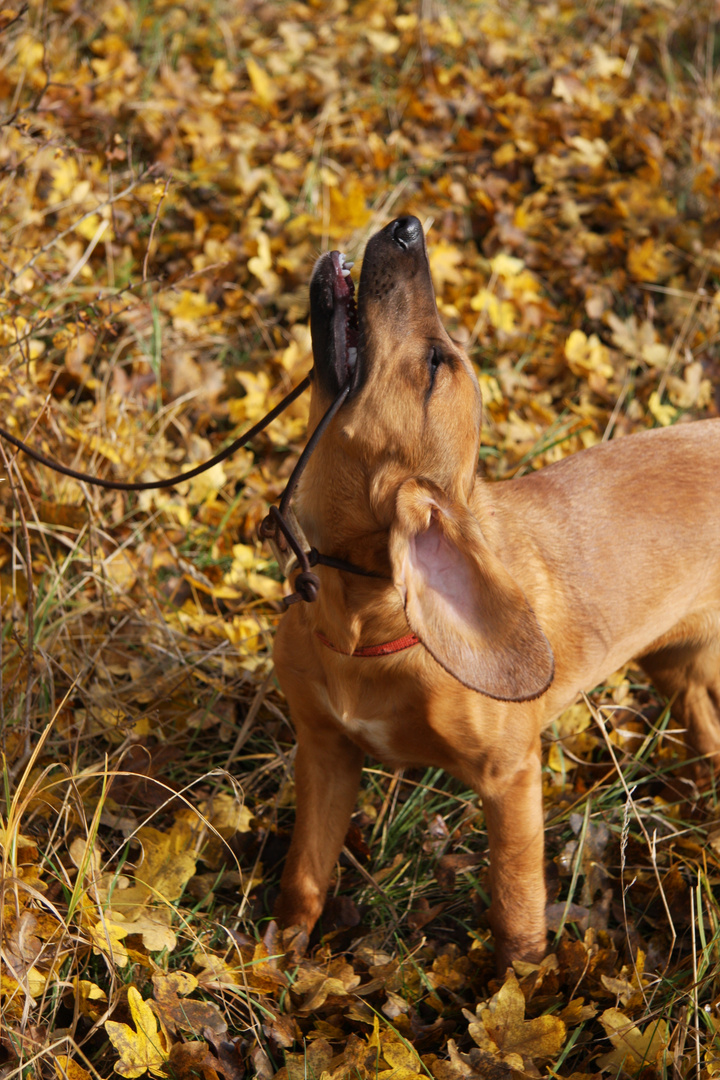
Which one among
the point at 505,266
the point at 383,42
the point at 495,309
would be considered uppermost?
the point at 383,42

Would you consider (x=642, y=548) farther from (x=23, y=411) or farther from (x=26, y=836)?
(x=23, y=411)

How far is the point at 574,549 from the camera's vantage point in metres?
3.11

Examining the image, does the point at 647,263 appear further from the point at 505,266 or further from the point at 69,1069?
the point at 69,1069

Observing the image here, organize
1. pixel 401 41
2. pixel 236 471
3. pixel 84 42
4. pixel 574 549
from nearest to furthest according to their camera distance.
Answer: pixel 574 549
pixel 236 471
pixel 84 42
pixel 401 41

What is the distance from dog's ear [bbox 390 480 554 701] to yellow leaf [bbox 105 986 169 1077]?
114 centimetres

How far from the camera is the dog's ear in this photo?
Answer: 2107 millimetres

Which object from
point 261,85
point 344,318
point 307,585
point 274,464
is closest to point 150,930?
point 307,585

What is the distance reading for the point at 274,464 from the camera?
14.9ft

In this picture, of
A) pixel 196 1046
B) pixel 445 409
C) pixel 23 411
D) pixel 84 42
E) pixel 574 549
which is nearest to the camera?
pixel 196 1046

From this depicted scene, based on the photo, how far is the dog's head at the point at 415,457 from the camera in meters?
2.16

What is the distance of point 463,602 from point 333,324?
0.90 m

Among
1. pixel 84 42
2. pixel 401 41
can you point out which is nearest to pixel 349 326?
pixel 84 42

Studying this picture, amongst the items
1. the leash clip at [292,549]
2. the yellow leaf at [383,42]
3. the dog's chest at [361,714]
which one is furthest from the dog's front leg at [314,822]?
the yellow leaf at [383,42]

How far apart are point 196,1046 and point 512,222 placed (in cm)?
470
